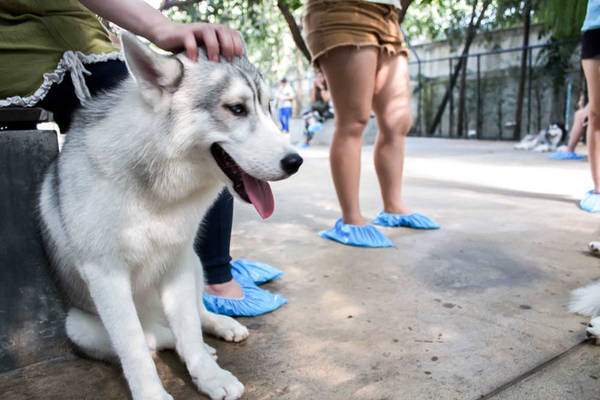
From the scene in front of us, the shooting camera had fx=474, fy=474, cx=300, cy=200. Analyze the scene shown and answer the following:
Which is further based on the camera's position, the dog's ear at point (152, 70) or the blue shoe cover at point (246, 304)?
the blue shoe cover at point (246, 304)

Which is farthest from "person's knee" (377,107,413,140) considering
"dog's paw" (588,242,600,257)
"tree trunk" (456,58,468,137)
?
"tree trunk" (456,58,468,137)

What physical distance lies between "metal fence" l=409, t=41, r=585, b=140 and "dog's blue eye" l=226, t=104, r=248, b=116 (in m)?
9.95

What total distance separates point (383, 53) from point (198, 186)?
2015mm

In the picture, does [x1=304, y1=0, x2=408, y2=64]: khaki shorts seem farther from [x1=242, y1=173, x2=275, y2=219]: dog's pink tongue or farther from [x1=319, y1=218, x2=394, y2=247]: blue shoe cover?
[x1=242, y1=173, x2=275, y2=219]: dog's pink tongue

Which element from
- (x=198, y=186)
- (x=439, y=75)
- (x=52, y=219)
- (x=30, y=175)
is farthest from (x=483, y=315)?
(x=439, y=75)

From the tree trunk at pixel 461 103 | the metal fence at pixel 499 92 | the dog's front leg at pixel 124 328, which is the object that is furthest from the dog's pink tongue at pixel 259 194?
the tree trunk at pixel 461 103

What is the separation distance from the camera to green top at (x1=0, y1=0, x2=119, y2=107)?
1.78m

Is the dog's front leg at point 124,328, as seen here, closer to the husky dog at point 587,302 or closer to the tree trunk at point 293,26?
the husky dog at point 587,302

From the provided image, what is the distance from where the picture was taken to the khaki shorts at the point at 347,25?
9.42 feet

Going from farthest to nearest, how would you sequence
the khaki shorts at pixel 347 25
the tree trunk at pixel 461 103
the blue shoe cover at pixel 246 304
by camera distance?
the tree trunk at pixel 461 103 → the khaki shorts at pixel 347 25 → the blue shoe cover at pixel 246 304

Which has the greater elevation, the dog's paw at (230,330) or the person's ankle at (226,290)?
the person's ankle at (226,290)

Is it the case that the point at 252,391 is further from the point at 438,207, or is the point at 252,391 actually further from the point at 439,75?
the point at 439,75

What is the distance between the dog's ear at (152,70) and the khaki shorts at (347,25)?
5.44 feet

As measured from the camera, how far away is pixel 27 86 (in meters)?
1.80
